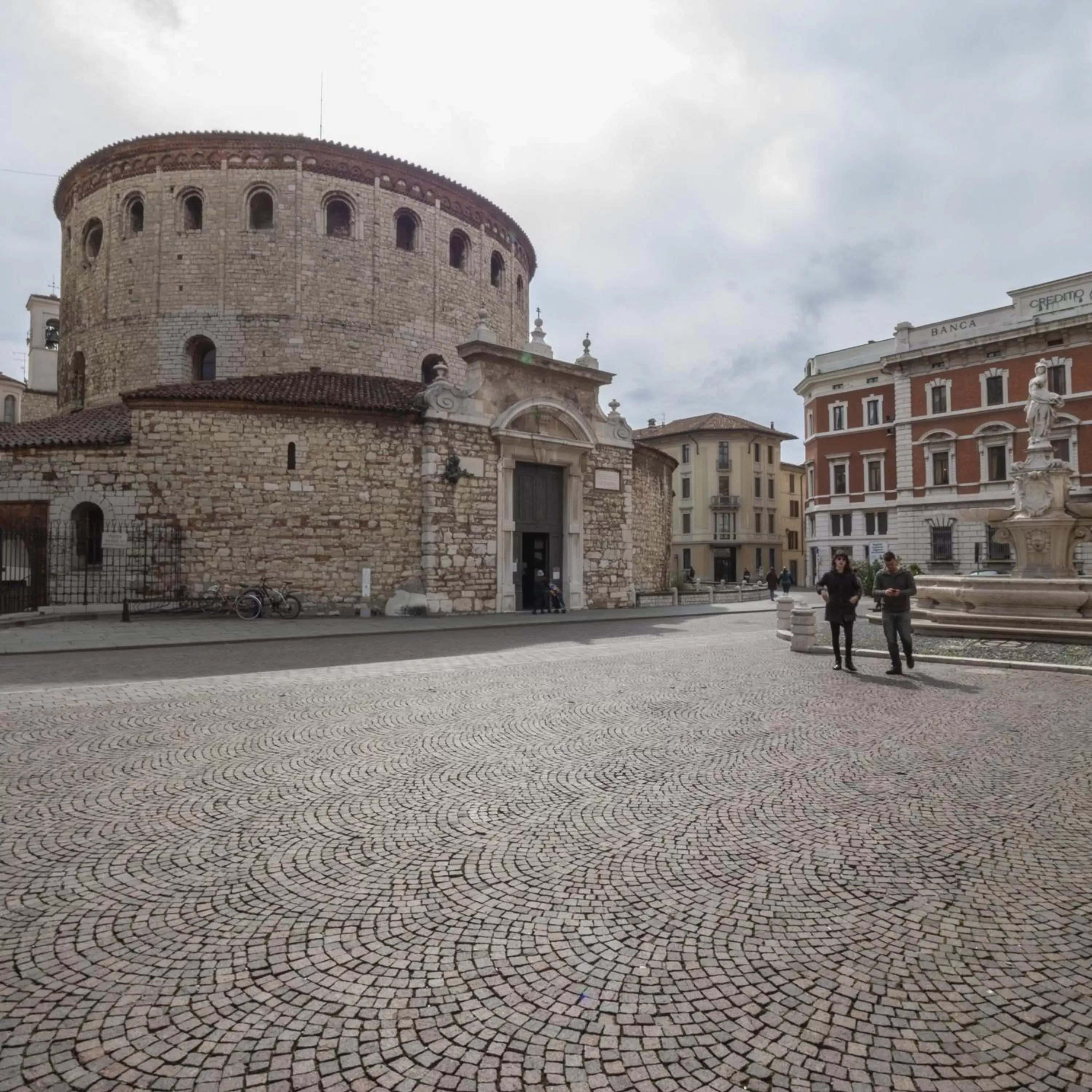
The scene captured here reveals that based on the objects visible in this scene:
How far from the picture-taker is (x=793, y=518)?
6166 centimetres

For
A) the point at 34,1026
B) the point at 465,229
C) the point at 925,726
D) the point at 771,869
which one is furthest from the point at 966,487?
the point at 34,1026

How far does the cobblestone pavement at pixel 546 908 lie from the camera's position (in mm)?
1991

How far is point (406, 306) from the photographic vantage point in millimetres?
25062

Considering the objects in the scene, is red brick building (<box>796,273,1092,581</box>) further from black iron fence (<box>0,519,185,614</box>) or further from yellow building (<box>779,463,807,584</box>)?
black iron fence (<box>0,519,185,614</box>)

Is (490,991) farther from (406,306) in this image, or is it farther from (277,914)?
(406,306)

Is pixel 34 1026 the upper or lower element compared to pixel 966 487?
lower

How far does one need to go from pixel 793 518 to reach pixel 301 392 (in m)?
52.2

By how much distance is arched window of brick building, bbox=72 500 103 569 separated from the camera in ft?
59.8

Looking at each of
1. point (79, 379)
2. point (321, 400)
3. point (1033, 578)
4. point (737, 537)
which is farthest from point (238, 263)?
point (737, 537)

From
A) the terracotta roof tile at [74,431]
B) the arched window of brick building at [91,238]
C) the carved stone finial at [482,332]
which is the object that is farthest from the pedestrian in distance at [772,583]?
the arched window of brick building at [91,238]

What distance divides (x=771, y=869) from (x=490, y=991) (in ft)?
5.24

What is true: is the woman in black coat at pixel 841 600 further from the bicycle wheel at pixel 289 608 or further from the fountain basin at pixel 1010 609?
the bicycle wheel at pixel 289 608

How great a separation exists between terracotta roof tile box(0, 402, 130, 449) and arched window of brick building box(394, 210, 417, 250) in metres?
11.7

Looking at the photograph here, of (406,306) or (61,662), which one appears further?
(406,306)
